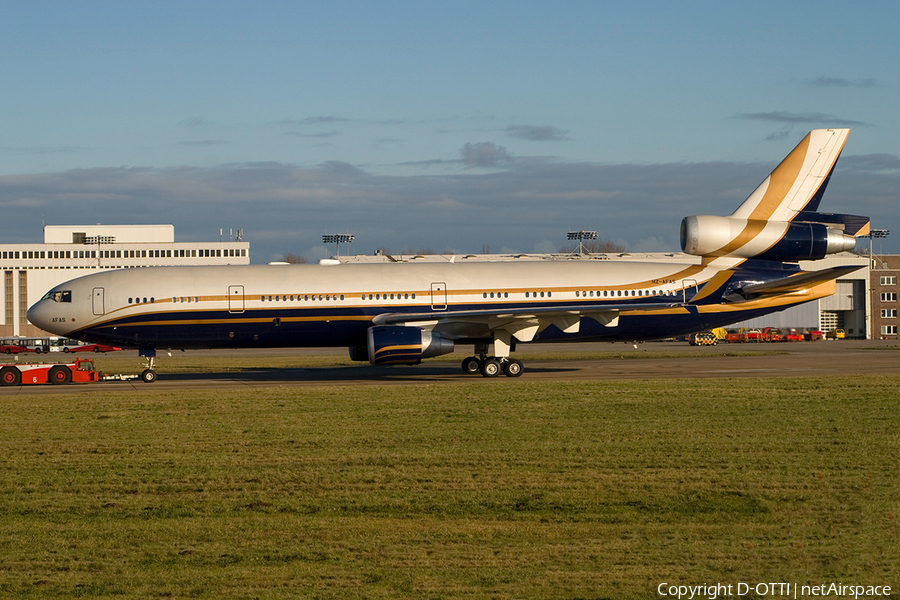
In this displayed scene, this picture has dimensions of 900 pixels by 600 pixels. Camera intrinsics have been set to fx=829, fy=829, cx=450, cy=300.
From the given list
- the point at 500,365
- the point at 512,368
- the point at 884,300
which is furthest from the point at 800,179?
the point at 884,300

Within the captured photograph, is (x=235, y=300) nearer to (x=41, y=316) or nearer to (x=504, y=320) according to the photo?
(x=41, y=316)

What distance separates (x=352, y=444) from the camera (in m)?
16.0

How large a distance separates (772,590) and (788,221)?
2839 cm

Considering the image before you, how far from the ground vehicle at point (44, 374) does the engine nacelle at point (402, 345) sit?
38.9ft

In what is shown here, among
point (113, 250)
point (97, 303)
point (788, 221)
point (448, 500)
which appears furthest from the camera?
point (113, 250)

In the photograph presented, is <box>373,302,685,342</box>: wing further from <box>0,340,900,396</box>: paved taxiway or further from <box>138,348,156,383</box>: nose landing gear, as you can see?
<box>138,348,156,383</box>: nose landing gear

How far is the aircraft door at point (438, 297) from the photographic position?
105 feet

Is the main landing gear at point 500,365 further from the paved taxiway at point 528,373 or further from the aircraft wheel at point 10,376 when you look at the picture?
the aircraft wheel at point 10,376

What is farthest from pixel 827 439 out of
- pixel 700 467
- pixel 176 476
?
pixel 176 476

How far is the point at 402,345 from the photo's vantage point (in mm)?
29188

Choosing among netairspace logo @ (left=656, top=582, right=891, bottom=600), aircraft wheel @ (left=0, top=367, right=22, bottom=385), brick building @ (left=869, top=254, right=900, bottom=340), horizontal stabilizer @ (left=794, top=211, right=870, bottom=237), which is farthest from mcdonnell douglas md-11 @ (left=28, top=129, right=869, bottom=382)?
brick building @ (left=869, top=254, right=900, bottom=340)

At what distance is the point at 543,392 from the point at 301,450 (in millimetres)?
10120

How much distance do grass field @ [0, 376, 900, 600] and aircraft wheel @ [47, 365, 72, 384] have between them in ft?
39.5

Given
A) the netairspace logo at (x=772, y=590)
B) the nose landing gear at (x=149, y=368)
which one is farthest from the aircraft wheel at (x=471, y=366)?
the netairspace logo at (x=772, y=590)
